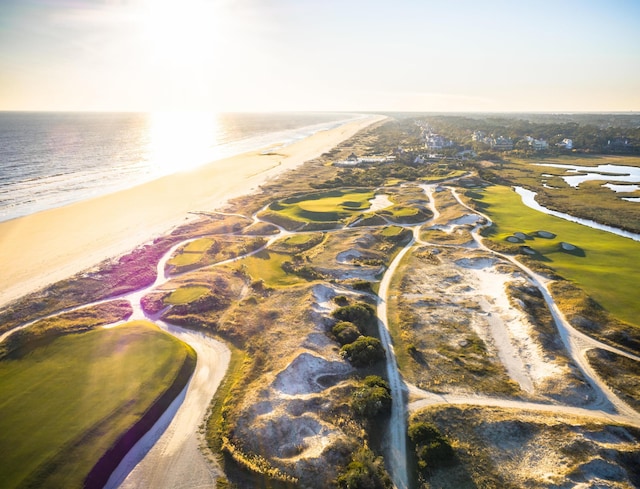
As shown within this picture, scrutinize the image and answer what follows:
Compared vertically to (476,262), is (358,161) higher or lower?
higher

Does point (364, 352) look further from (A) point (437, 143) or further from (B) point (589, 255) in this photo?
(A) point (437, 143)

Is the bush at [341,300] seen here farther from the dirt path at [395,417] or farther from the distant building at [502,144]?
the distant building at [502,144]

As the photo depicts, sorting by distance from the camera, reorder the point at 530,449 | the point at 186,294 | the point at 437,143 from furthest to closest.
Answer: the point at 437,143, the point at 186,294, the point at 530,449

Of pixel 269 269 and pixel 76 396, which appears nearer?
pixel 76 396

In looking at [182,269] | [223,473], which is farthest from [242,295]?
[223,473]

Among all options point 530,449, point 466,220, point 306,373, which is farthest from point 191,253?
point 466,220

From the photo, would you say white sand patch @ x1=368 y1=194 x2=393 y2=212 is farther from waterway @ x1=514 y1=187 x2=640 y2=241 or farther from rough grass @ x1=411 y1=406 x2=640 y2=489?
rough grass @ x1=411 y1=406 x2=640 y2=489
